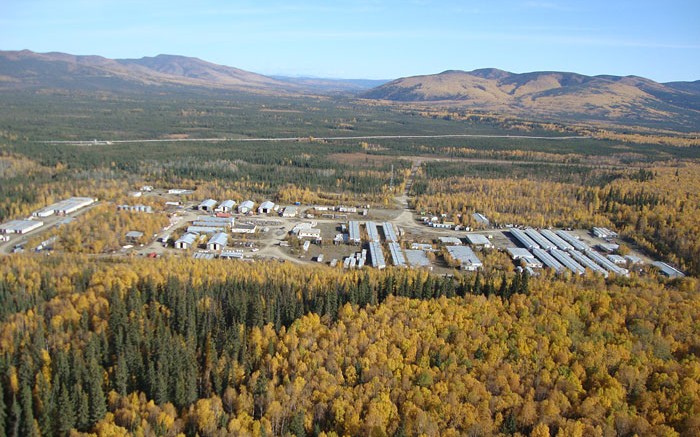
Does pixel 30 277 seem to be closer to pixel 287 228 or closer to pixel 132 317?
pixel 132 317

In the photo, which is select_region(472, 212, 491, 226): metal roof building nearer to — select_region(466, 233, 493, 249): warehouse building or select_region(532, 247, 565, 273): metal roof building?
select_region(466, 233, 493, 249): warehouse building

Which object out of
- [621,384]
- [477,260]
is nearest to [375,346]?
[621,384]

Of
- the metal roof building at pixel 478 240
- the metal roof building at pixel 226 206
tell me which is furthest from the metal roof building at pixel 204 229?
the metal roof building at pixel 478 240

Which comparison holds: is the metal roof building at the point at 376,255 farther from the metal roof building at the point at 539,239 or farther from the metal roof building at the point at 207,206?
the metal roof building at the point at 207,206

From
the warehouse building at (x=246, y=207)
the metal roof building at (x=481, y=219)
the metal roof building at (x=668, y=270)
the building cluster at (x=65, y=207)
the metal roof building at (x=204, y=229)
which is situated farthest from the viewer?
the warehouse building at (x=246, y=207)

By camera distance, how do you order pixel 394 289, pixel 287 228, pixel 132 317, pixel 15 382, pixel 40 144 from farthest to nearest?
pixel 40 144 → pixel 287 228 → pixel 394 289 → pixel 132 317 → pixel 15 382

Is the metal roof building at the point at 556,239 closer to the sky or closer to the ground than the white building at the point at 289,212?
closer to the ground
